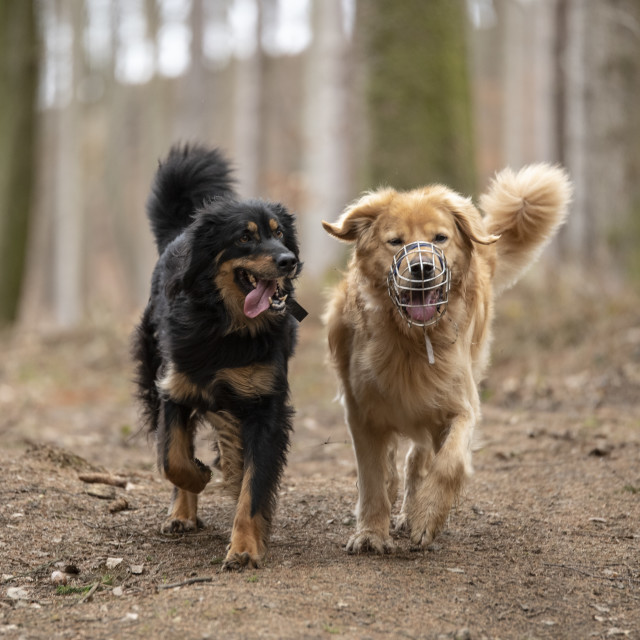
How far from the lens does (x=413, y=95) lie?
998 centimetres

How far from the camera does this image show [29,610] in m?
3.42

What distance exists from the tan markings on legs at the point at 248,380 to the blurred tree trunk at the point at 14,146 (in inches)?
481

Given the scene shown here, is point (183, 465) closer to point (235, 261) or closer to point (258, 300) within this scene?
point (258, 300)

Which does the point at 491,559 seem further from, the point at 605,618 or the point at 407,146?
the point at 407,146

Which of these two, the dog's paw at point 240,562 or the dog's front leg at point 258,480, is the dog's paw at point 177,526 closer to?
the dog's front leg at point 258,480

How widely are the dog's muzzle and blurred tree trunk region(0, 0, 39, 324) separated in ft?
41.4

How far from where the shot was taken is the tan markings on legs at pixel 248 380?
4.08 metres

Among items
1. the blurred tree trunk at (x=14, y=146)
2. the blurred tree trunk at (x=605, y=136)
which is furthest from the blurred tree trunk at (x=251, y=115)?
the blurred tree trunk at (x=605, y=136)

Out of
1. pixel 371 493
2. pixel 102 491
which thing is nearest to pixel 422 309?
pixel 371 493

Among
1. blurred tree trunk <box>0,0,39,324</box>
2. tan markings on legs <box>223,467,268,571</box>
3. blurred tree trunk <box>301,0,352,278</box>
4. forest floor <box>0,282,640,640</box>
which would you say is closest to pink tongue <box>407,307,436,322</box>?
forest floor <box>0,282,640,640</box>

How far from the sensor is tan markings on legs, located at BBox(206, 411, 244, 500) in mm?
4168

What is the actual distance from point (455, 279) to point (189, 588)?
1942 mm

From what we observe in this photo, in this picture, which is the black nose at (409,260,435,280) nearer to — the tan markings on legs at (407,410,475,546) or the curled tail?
the tan markings on legs at (407,410,475,546)

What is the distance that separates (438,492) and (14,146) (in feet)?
44.6
